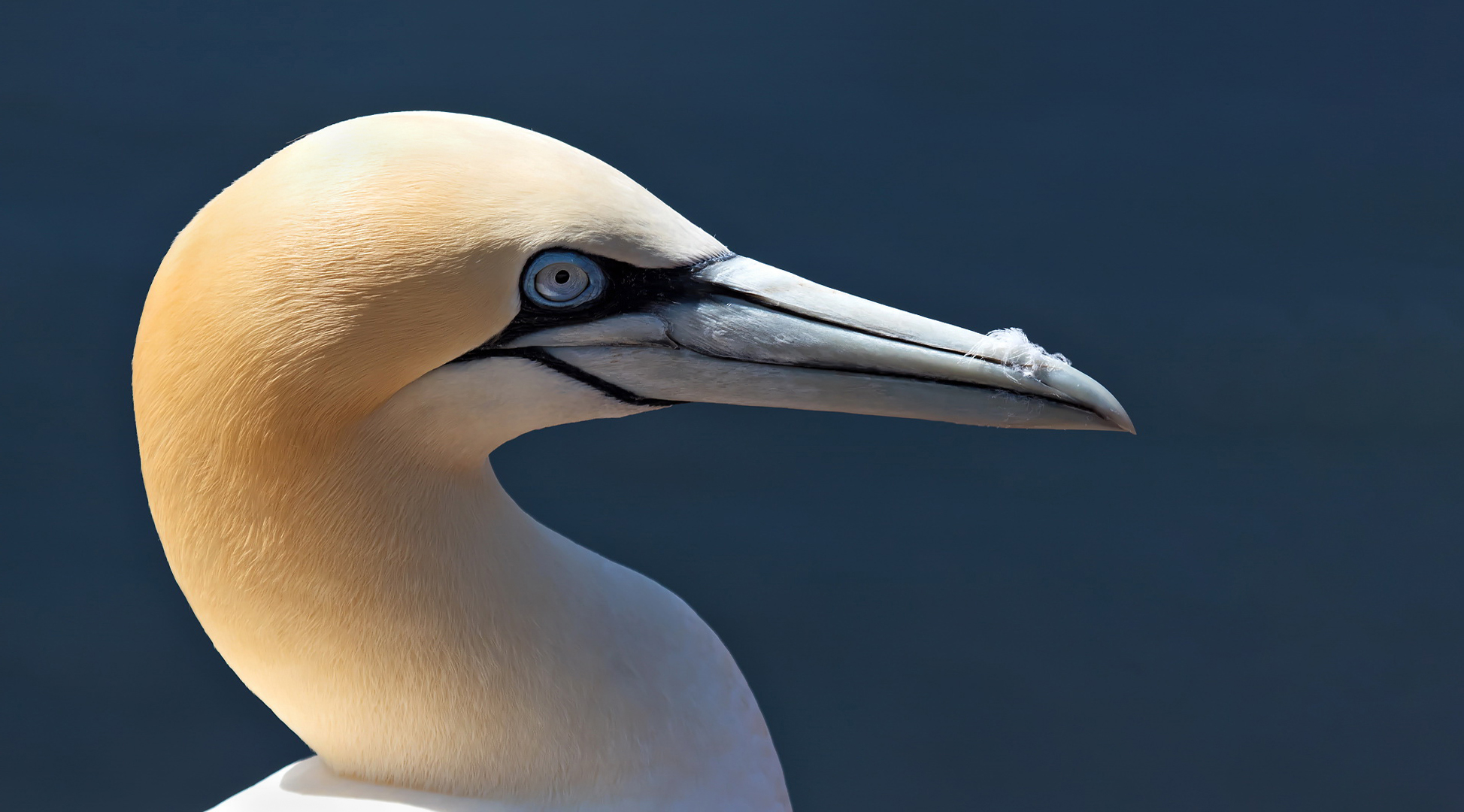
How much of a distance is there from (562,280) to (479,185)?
5.4 inches

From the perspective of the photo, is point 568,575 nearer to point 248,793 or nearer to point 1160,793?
point 248,793

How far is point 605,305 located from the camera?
146 cm

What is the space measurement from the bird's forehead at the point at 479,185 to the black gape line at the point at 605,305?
28 mm

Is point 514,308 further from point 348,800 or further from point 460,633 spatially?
point 348,800

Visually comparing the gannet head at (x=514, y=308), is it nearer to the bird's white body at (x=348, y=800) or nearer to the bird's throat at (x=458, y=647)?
the bird's throat at (x=458, y=647)

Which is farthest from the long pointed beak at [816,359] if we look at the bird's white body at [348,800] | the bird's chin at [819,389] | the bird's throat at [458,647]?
the bird's white body at [348,800]

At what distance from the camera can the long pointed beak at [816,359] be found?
1485 mm

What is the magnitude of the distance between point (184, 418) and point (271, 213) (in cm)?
24

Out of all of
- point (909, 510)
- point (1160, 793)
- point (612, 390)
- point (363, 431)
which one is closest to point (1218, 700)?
point (1160, 793)

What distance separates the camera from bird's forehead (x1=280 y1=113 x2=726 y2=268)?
133cm

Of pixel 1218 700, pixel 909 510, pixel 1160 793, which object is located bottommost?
pixel 1160 793

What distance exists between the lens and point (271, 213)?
4.36ft

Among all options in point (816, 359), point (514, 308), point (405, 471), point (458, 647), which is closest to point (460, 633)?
point (458, 647)

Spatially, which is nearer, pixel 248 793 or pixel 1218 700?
pixel 248 793
